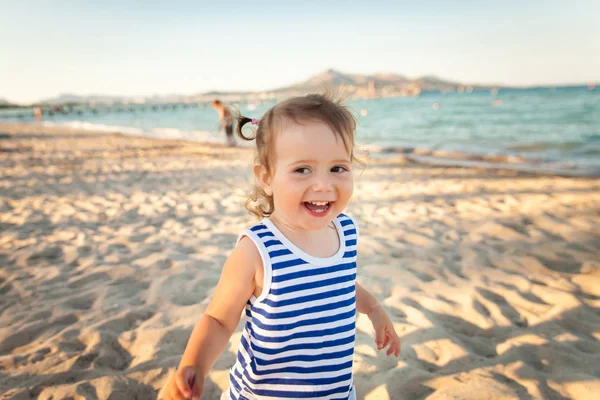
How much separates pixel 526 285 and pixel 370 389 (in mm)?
1781

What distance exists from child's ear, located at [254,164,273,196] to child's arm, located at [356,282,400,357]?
1.88 feet

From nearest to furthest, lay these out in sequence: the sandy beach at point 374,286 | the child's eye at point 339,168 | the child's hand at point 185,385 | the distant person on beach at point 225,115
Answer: the child's hand at point 185,385 < the child's eye at point 339,168 < the sandy beach at point 374,286 < the distant person on beach at point 225,115

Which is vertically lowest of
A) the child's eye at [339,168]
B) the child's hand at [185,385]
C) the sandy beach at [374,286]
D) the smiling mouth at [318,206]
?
the sandy beach at [374,286]

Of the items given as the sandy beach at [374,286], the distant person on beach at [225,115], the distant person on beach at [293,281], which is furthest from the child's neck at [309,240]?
the distant person on beach at [225,115]

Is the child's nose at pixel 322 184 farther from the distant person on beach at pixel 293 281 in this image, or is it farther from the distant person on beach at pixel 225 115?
the distant person on beach at pixel 225 115

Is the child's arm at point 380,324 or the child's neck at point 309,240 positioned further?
the child's arm at point 380,324

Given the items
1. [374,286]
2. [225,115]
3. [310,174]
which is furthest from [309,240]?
[225,115]

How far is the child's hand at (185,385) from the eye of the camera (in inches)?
42.3

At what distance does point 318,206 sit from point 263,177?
0.25 meters

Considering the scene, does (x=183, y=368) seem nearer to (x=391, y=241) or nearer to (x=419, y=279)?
(x=419, y=279)

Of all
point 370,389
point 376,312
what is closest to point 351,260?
point 376,312

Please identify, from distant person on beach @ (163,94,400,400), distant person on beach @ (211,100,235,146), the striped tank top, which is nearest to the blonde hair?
distant person on beach @ (163,94,400,400)

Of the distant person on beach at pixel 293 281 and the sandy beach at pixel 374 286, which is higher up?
the distant person on beach at pixel 293 281

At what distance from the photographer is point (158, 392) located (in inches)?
80.4
